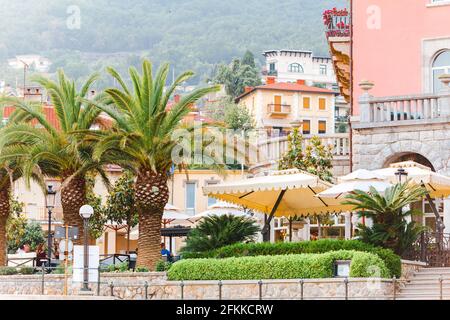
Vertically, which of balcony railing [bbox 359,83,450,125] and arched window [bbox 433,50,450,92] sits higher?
arched window [bbox 433,50,450,92]

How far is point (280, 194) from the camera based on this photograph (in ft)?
118

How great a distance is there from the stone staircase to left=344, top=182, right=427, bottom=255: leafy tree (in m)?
0.92

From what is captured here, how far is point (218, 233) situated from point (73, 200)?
19.6ft

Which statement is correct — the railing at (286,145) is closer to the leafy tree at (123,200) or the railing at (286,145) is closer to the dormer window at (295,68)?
the leafy tree at (123,200)

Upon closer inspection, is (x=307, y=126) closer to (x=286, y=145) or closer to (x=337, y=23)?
(x=337, y=23)

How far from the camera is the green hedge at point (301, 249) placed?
30.4 m

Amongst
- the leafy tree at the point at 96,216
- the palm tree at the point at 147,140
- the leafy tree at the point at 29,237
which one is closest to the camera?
the palm tree at the point at 147,140

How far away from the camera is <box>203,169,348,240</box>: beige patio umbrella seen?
114 ft

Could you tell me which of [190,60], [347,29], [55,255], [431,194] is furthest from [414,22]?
[190,60]

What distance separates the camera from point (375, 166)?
38.6 meters

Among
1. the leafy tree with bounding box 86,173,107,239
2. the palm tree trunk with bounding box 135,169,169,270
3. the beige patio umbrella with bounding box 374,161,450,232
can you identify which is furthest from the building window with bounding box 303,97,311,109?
the beige patio umbrella with bounding box 374,161,450,232

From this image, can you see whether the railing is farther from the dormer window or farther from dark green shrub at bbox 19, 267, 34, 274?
the dormer window

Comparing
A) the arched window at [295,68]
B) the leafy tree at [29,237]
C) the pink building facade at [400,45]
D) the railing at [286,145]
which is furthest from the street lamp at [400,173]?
the arched window at [295,68]
